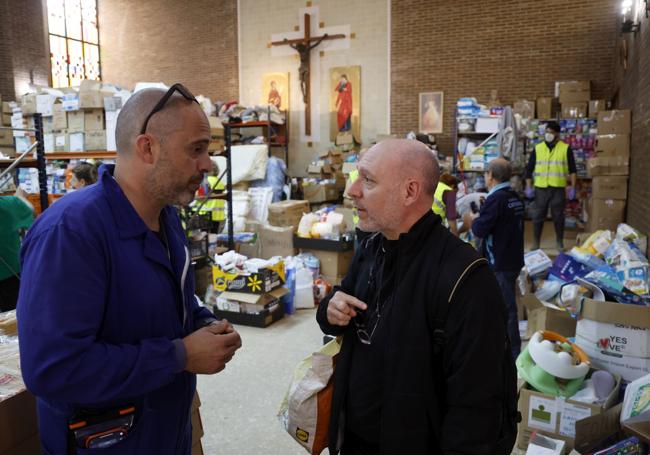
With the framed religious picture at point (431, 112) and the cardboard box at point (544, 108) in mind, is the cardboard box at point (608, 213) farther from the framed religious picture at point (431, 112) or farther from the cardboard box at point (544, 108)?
the framed religious picture at point (431, 112)

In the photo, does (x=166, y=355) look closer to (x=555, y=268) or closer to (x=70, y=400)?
(x=70, y=400)

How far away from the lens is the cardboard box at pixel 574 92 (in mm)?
8578

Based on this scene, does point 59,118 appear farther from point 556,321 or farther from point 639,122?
point 639,122

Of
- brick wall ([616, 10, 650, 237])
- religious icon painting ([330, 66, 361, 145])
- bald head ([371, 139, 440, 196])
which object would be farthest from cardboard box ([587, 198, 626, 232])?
bald head ([371, 139, 440, 196])

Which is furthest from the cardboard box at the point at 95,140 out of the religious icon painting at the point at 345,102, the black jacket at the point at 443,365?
the black jacket at the point at 443,365

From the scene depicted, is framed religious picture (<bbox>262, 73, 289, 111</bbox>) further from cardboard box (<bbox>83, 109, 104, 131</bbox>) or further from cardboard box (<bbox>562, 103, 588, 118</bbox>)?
cardboard box (<bbox>562, 103, 588, 118</bbox>)

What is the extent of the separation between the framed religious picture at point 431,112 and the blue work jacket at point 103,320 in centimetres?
959

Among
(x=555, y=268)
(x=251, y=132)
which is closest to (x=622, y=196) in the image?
(x=555, y=268)

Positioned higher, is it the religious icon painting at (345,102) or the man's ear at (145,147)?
the religious icon painting at (345,102)

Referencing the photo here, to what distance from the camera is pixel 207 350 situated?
48.6 inches

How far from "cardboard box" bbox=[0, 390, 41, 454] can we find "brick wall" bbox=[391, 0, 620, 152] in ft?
31.7

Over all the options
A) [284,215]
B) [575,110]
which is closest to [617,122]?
[575,110]

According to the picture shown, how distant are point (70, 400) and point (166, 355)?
21 centimetres

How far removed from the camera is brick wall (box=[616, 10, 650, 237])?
4.75 meters
